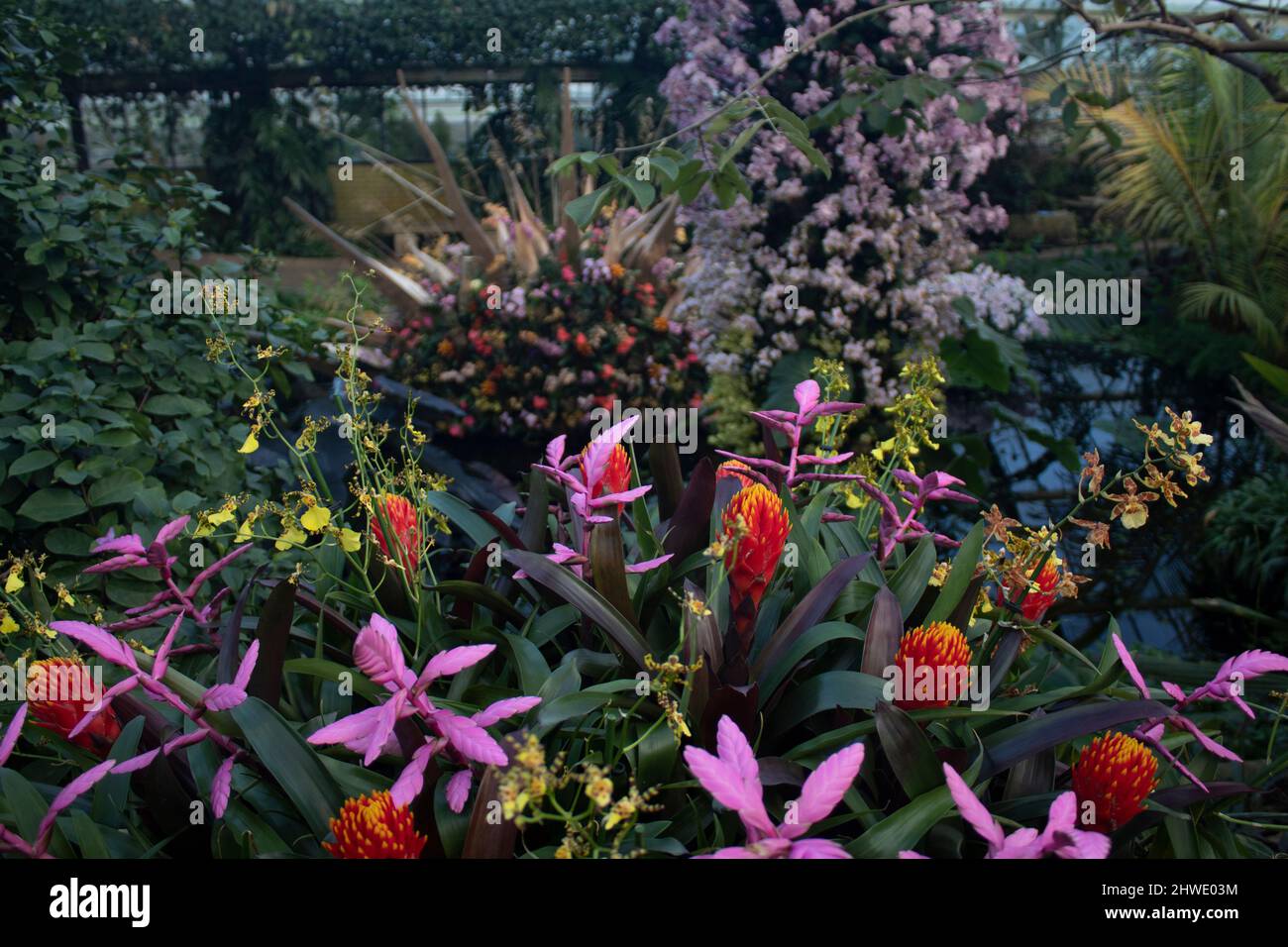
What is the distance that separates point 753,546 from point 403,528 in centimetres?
37

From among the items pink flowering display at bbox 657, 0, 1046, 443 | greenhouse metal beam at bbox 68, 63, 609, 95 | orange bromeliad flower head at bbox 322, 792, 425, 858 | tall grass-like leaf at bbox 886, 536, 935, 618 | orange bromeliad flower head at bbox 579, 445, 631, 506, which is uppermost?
greenhouse metal beam at bbox 68, 63, 609, 95

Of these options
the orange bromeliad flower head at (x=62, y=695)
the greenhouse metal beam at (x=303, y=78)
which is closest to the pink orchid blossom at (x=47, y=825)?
the orange bromeliad flower head at (x=62, y=695)

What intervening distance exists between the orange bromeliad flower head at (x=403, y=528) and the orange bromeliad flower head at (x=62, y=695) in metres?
0.30

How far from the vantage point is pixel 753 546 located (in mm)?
962

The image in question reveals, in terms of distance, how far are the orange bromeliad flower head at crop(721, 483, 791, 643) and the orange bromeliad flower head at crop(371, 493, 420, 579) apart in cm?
34

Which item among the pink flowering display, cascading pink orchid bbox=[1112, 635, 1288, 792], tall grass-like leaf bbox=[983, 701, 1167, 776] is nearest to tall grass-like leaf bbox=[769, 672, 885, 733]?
tall grass-like leaf bbox=[983, 701, 1167, 776]

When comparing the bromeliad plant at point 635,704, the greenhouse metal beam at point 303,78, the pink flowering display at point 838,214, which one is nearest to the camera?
the bromeliad plant at point 635,704

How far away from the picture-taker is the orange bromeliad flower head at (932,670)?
91cm

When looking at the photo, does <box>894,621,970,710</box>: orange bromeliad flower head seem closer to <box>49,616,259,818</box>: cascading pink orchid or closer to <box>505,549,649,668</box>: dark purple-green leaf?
<box>505,549,649,668</box>: dark purple-green leaf

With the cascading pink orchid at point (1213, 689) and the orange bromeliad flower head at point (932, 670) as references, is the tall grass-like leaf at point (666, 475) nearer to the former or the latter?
the orange bromeliad flower head at point (932, 670)

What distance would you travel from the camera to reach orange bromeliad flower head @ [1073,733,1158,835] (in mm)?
876

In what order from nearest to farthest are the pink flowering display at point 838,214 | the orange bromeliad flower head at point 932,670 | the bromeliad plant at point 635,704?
the bromeliad plant at point 635,704 < the orange bromeliad flower head at point 932,670 < the pink flowering display at point 838,214

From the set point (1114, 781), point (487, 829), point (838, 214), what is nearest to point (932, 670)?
point (1114, 781)
